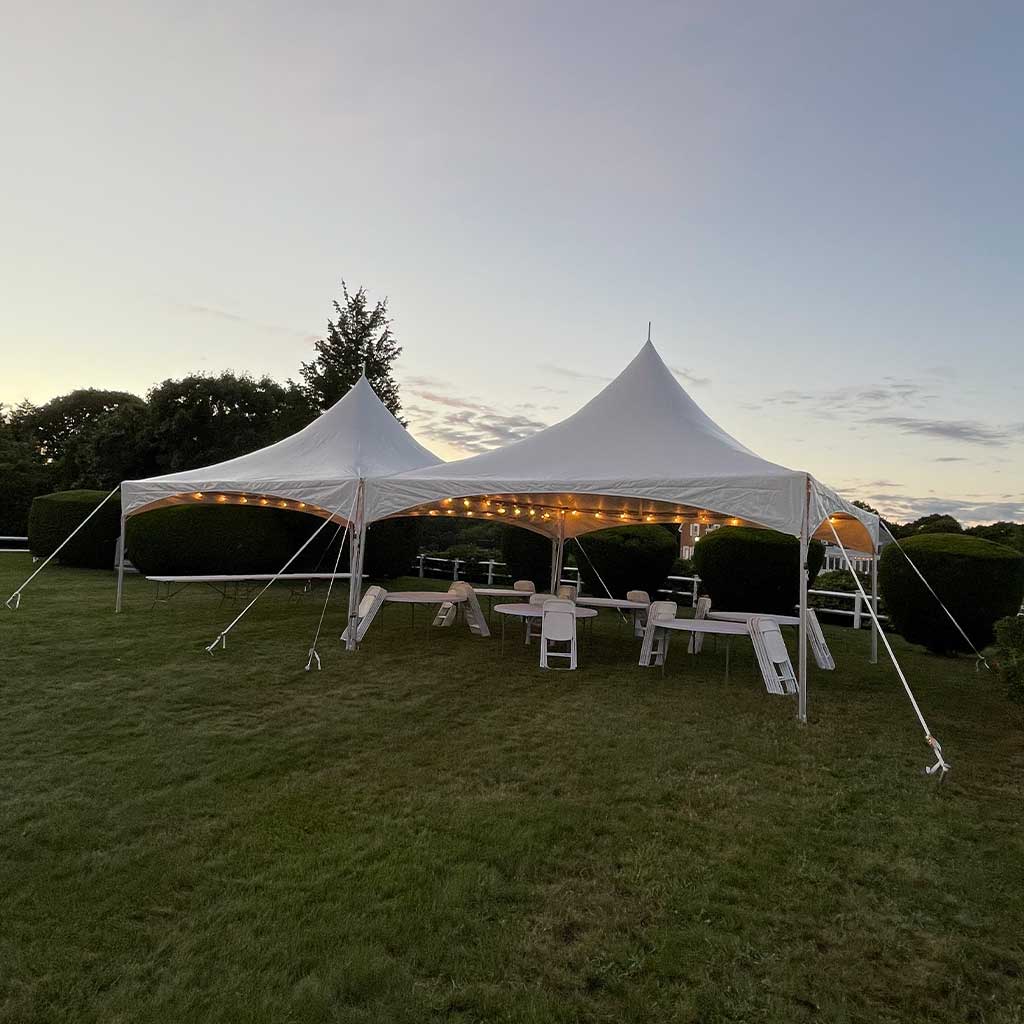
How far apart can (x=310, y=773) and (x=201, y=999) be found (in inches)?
76.7

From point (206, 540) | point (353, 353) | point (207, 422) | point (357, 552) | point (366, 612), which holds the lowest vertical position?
point (366, 612)

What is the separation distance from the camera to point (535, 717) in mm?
5387

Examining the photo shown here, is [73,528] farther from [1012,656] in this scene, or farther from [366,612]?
[1012,656]

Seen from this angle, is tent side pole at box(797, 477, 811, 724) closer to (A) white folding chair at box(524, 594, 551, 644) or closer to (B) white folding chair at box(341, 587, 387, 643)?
(A) white folding chair at box(524, 594, 551, 644)

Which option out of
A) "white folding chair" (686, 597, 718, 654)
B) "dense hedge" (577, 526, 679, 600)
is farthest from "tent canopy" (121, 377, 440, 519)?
"white folding chair" (686, 597, 718, 654)

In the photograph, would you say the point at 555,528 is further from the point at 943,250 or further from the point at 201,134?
the point at 201,134

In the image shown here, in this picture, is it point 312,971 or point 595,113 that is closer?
point 312,971

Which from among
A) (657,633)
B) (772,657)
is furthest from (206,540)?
(772,657)

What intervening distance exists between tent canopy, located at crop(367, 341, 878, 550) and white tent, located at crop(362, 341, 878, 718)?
0.04 feet

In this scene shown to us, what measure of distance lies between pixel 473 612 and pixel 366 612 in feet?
5.69

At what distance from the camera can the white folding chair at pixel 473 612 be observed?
357 inches

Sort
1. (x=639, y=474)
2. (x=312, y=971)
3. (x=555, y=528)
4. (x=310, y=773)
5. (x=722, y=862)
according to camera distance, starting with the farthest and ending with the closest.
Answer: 1. (x=555, y=528)
2. (x=639, y=474)
3. (x=310, y=773)
4. (x=722, y=862)
5. (x=312, y=971)

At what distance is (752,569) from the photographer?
11938 mm

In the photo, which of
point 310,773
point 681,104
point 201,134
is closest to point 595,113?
point 681,104
